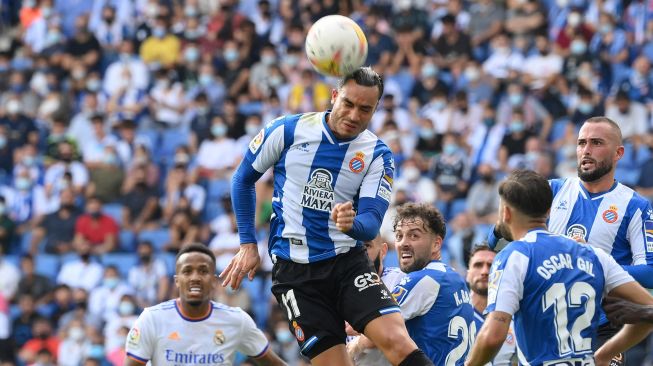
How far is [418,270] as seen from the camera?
8.44 m

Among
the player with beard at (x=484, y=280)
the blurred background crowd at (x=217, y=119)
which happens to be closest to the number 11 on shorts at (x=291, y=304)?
the player with beard at (x=484, y=280)

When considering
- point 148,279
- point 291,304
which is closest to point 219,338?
point 291,304

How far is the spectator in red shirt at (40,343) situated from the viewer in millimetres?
17984

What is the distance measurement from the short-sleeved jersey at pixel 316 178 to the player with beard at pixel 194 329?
1890 millimetres

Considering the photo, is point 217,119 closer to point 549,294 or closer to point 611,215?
point 611,215

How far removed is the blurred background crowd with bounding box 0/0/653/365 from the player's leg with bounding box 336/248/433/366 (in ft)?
28.7

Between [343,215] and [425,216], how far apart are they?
1578 millimetres

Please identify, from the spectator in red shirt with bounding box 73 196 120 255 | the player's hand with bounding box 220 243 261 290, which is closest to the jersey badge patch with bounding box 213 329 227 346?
the player's hand with bounding box 220 243 261 290

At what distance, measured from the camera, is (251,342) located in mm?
9898

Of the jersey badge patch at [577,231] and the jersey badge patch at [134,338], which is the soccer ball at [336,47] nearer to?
the jersey badge patch at [577,231]

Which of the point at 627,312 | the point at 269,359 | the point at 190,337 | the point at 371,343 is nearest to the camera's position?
the point at 627,312

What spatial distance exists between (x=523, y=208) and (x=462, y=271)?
9464 millimetres

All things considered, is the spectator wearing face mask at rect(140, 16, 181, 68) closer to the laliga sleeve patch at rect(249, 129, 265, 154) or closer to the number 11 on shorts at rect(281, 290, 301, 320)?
the laliga sleeve patch at rect(249, 129, 265, 154)

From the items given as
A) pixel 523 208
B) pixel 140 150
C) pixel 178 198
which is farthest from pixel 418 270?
pixel 140 150
